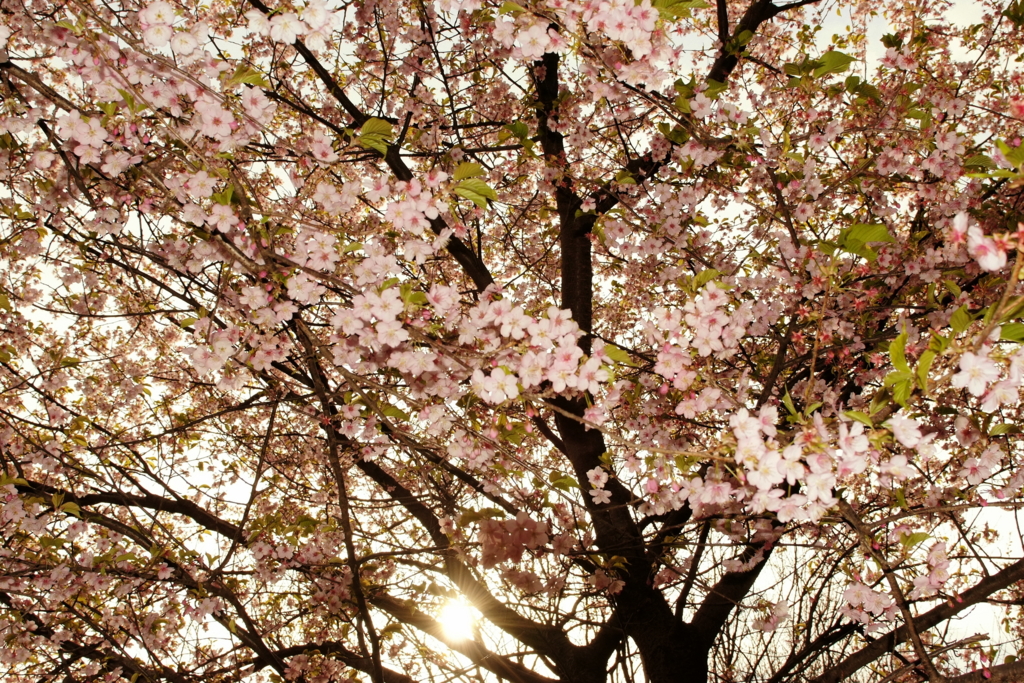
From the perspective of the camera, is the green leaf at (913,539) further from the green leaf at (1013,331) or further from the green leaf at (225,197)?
the green leaf at (225,197)

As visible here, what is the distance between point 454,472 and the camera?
3.92 meters

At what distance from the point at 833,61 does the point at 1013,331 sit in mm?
1360

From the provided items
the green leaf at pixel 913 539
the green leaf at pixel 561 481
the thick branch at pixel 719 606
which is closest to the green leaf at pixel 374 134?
the green leaf at pixel 561 481

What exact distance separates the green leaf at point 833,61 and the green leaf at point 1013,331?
4.36ft

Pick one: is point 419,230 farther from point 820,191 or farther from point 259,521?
point 259,521

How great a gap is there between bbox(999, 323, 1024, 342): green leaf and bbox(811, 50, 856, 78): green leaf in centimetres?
133

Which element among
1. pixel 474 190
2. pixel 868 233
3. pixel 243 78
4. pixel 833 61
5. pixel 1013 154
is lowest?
pixel 1013 154

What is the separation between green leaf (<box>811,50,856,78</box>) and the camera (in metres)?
2.32

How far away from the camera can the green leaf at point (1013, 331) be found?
142cm

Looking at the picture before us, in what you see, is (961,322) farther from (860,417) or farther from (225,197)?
(225,197)

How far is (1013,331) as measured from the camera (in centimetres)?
142

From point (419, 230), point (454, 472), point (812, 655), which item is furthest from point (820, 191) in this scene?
point (812, 655)

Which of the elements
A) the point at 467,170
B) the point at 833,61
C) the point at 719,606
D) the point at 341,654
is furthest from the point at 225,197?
the point at 719,606

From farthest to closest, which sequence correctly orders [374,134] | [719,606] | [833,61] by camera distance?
[719,606] → [833,61] → [374,134]
